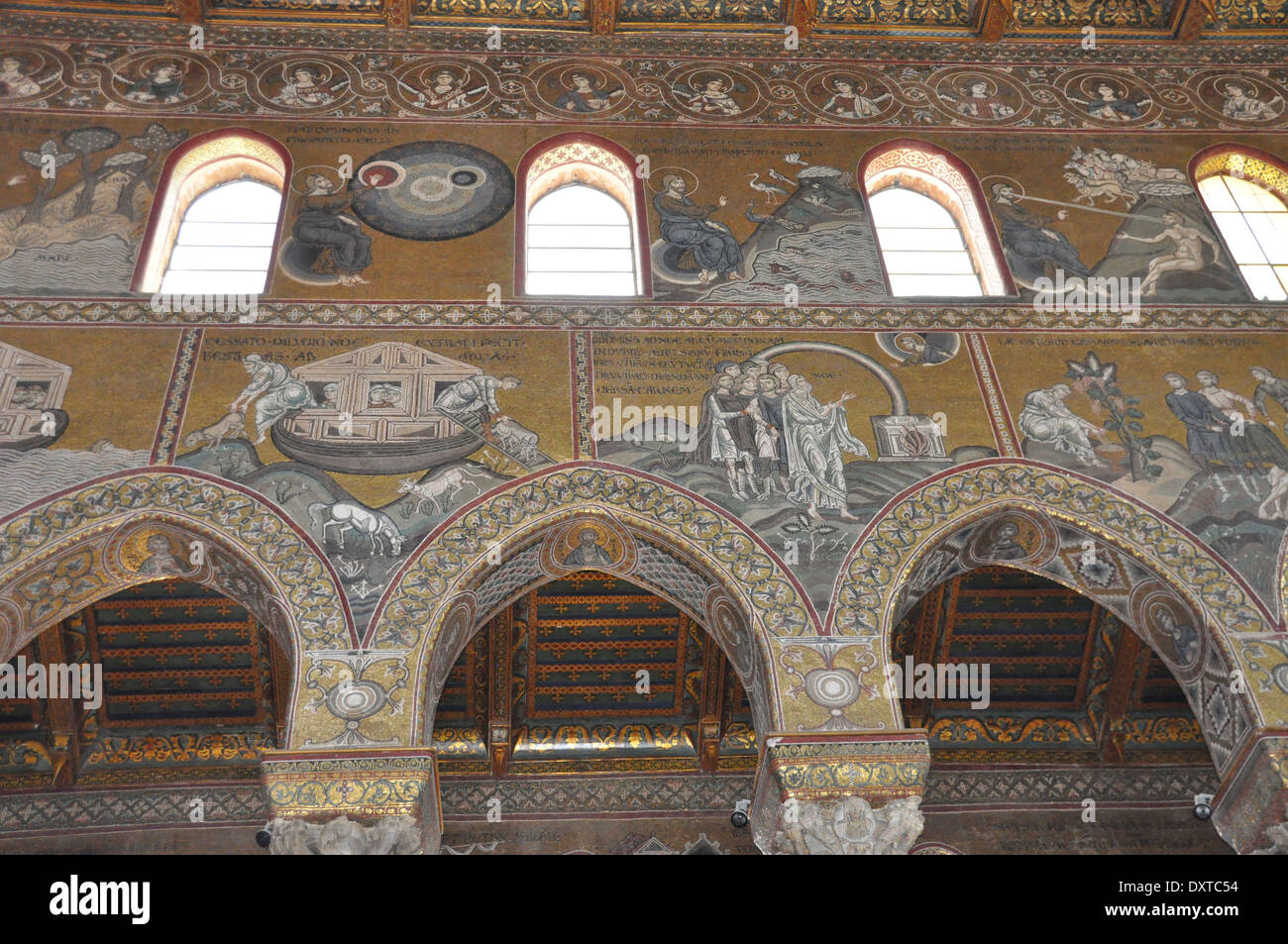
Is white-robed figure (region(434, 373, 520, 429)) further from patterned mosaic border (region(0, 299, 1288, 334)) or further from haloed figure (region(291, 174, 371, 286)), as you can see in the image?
haloed figure (region(291, 174, 371, 286))

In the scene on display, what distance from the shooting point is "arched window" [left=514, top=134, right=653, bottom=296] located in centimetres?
1069

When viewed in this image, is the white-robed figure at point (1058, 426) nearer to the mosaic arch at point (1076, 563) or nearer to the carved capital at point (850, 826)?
the mosaic arch at point (1076, 563)

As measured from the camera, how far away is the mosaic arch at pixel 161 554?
8336 millimetres

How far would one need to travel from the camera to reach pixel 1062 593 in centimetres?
1154

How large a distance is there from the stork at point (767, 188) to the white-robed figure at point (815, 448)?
2175 millimetres

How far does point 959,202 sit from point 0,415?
7.87 metres

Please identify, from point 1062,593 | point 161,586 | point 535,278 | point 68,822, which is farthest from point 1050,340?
point 68,822

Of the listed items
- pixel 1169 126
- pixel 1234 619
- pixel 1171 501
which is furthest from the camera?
pixel 1169 126

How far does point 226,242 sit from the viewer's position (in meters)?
10.9

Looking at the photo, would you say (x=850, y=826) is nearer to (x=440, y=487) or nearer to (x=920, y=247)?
(x=440, y=487)

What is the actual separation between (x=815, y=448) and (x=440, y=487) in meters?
2.66

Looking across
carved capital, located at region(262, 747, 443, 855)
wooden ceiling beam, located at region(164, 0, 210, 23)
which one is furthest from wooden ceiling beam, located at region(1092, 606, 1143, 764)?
wooden ceiling beam, located at region(164, 0, 210, 23)

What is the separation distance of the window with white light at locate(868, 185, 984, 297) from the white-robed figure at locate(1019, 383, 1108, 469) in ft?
4.34

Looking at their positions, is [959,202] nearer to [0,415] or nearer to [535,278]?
[535,278]
